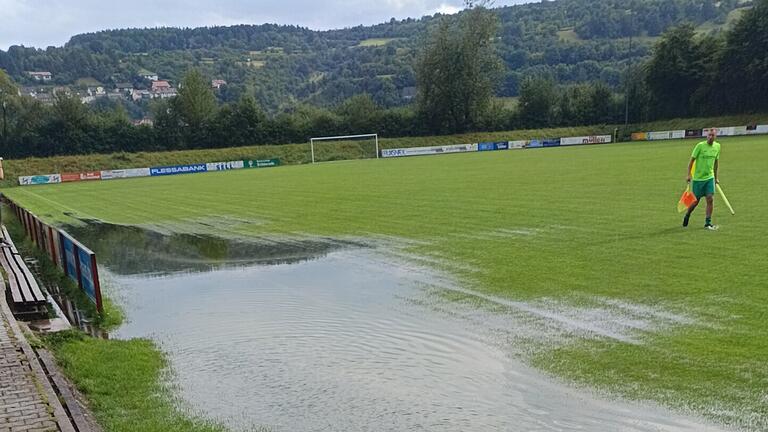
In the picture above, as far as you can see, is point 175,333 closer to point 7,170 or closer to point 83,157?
point 7,170

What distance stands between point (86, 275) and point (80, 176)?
55.0m

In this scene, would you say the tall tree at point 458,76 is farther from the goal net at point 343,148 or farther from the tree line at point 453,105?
the goal net at point 343,148

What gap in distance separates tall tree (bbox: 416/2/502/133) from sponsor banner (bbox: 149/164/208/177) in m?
32.9

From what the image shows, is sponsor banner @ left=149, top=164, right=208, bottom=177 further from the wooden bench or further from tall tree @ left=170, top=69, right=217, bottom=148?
the wooden bench

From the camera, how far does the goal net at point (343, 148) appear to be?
236ft

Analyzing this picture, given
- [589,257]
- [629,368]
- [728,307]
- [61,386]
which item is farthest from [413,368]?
[589,257]

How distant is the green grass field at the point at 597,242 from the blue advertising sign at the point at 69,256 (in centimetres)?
564

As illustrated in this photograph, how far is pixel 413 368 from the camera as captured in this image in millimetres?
6957

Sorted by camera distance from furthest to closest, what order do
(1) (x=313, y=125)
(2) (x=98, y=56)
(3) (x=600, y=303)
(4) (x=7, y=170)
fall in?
1. (2) (x=98, y=56)
2. (1) (x=313, y=125)
3. (4) (x=7, y=170)
4. (3) (x=600, y=303)

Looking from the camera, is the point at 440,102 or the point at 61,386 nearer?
the point at 61,386

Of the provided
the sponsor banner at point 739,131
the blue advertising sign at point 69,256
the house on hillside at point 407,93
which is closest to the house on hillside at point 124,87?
the house on hillside at point 407,93

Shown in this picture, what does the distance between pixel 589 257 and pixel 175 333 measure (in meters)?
7.71

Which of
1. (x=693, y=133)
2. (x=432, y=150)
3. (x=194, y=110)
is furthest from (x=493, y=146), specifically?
(x=194, y=110)

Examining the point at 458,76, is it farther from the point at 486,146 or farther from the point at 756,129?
the point at 756,129
